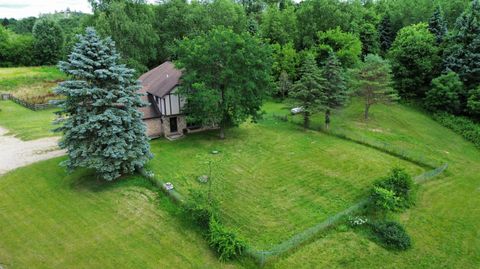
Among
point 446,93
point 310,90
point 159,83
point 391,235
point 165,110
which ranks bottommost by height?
point 391,235

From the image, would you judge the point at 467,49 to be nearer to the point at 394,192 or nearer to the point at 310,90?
the point at 310,90

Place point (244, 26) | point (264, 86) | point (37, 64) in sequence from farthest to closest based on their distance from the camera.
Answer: point (37, 64) < point (244, 26) < point (264, 86)

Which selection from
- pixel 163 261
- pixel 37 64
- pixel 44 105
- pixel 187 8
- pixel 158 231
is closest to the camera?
pixel 163 261

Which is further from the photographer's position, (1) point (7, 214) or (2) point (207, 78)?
(2) point (207, 78)

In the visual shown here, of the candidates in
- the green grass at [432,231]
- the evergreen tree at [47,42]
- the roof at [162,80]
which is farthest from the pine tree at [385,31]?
the evergreen tree at [47,42]

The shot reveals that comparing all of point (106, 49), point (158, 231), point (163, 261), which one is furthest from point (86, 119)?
point (163, 261)

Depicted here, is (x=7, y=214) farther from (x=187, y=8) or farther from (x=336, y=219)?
(x=187, y=8)

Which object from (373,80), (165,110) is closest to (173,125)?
(165,110)
